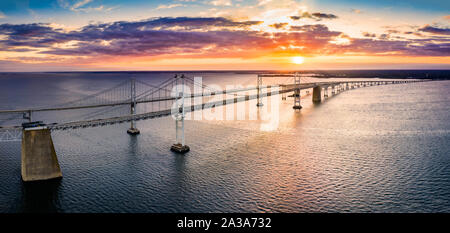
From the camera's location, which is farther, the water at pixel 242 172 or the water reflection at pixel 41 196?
the water at pixel 242 172

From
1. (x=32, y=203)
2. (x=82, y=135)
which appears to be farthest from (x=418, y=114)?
(x=32, y=203)

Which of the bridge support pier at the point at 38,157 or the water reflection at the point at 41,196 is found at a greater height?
the bridge support pier at the point at 38,157

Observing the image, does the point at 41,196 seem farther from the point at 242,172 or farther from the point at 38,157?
the point at 242,172

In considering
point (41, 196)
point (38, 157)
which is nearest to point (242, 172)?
point (41, 196)

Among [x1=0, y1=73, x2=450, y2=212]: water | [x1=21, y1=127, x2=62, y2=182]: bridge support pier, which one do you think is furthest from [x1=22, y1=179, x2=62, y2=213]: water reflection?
[x1=21, y1=127, x2=62, y2=182]: bridge support pier

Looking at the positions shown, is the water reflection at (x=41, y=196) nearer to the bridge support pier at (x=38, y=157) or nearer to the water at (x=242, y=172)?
the water at (x=242, y=172)

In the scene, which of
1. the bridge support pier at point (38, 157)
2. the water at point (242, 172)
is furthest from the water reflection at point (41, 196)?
the bridge support pier at point (38, 157)

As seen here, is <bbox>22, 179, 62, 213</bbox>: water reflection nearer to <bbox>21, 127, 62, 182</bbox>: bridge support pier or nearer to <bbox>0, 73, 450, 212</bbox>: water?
<bbox>0, 73, 450, 212</bbox>: water

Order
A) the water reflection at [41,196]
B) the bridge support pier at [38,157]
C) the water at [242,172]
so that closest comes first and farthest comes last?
1. the water reflection at [41,196]
2. the water at [242,172]
3. the bridge support pier at [38,157]
